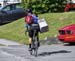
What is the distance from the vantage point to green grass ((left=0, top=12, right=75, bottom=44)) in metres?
20.2

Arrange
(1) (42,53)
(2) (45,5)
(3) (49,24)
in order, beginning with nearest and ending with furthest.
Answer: (1) (42,53)
(3) (49,24)
(2) (45,5)

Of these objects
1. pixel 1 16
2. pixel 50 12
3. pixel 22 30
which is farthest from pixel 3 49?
pixel 1 16

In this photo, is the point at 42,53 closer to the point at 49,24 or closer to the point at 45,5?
the point at 49,24

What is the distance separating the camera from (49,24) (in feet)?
72.2

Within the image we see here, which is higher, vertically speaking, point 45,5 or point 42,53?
point 42,53

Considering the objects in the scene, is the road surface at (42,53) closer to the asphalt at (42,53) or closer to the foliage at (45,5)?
the asphalt at (42,53)

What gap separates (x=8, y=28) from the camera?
2391 cm

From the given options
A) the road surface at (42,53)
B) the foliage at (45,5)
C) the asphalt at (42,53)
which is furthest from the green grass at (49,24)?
the road surface at (42,53)

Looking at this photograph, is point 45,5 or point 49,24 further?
point 45,5

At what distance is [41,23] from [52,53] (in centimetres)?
143

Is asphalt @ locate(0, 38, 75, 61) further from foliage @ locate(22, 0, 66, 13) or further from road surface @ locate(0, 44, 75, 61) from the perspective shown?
foliage @ locate(22, 0, 66, 13)

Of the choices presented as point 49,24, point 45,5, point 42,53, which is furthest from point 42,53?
point 45,5

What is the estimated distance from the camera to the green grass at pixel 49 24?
66.1 feet

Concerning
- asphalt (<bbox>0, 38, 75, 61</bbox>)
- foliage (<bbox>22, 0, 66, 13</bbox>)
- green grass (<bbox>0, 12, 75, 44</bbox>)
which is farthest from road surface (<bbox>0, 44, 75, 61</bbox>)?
foliage (<bbox>22, 0, 66, 13</bbox>)
